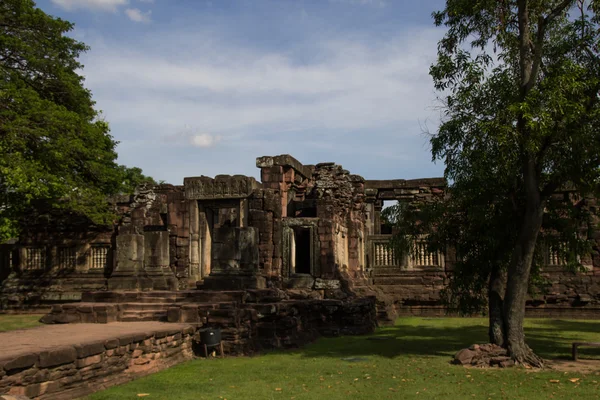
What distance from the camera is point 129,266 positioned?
2080cm

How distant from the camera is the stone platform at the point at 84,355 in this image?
316 inches

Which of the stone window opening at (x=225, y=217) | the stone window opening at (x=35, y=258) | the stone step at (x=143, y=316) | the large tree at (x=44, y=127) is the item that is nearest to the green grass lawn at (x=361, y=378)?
the stone step at (x=143, y=316)

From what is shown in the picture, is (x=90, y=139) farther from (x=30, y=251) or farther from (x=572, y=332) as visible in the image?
(x=572, y=332)

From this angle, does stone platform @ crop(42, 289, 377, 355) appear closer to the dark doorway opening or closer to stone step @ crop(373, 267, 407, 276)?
the dark doorway opening

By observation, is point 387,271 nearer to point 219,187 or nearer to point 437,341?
point 219,187

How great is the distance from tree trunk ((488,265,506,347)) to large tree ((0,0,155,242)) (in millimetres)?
13684

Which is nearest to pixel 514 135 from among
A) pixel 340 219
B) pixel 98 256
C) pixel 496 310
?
pixel 496 310

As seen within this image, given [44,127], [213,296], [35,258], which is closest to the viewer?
[213,296]

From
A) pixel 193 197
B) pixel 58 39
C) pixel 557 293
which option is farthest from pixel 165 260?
pixel 557 293

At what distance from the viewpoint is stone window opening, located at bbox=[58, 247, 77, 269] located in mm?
25484

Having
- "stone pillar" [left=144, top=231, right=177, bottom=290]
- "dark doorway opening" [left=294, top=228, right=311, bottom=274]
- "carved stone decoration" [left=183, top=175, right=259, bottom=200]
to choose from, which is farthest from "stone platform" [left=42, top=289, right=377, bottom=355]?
"dark doorway opening" [left=294, top=228, right=311, bottom=274]

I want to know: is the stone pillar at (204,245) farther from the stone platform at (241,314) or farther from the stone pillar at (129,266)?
the stone platform at (241,314)

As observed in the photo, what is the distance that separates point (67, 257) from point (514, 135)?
795 inches

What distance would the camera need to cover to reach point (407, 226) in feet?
44.5
